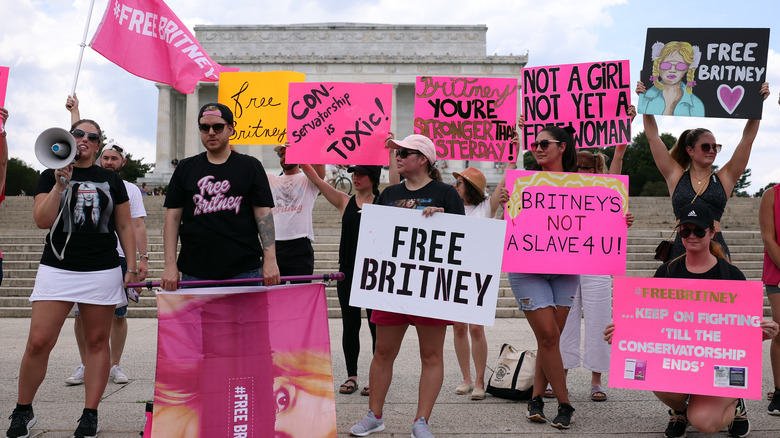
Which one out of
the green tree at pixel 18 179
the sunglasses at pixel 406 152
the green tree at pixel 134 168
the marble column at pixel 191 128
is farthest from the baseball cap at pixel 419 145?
the green tree at pixel 134 168

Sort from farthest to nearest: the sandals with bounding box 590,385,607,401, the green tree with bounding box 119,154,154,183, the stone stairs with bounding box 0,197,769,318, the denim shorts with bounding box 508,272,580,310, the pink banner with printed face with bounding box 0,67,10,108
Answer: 1. the green tree with bounding box 119,154,154,183
2. the stone stairs with bounding box 0,197,769,318
3. the sandals with bounding box 590,385,607,401
4. the pink banner with printed face with bounding box 0,67,10,108
5. the denim shorts with bounding box 508,272,580,310

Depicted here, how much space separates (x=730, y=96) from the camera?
206 inches

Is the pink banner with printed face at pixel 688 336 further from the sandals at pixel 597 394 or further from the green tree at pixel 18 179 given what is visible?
the green tree at pixel 18 179

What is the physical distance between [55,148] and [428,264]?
233 centimetres

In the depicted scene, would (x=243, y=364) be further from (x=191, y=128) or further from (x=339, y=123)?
(x=191, y=128)

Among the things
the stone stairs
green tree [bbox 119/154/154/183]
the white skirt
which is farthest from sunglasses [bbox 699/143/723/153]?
green tree [bbox 119/154/154/183]

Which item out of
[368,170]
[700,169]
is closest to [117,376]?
[368,170]

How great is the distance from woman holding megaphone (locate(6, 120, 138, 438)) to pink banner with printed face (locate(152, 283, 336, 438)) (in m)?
0.78

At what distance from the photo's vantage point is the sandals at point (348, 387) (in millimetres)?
5637

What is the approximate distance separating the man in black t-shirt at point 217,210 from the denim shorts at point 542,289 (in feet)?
5.77

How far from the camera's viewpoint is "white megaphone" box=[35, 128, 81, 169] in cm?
401

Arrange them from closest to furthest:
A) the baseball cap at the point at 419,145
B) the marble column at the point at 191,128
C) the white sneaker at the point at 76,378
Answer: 1. the baseball cap at the point at 419,145
2. the white sneaker at the point at 76,378
3. the marble column at the point at 191,128

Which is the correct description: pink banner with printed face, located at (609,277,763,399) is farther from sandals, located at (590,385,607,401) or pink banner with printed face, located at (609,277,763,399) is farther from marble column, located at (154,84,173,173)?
marble column, located at (154,84,173,173)

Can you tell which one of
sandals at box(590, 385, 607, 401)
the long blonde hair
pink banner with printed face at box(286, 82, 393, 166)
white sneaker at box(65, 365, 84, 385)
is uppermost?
the long blonde hair
